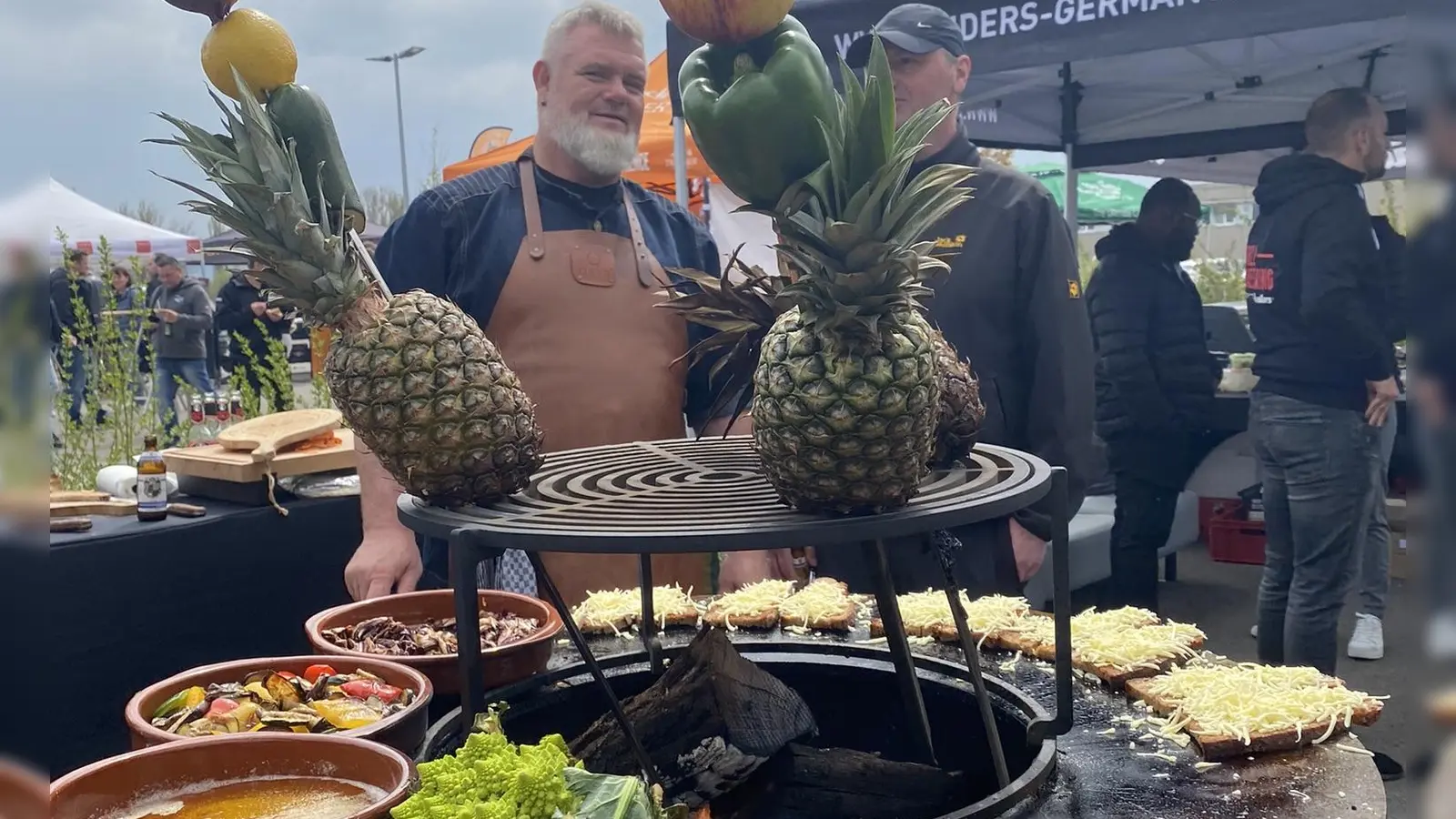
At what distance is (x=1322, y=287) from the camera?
4371mm

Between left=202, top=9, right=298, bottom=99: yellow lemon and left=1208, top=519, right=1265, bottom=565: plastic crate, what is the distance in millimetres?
7206

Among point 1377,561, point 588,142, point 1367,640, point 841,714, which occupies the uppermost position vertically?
point 588,142

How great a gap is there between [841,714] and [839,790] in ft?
1.18

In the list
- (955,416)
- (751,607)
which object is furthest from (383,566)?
(955,416)

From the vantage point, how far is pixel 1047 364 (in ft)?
11.3

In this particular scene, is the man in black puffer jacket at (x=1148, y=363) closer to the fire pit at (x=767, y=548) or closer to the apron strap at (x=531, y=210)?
the apron strap at (x=531, y=210)

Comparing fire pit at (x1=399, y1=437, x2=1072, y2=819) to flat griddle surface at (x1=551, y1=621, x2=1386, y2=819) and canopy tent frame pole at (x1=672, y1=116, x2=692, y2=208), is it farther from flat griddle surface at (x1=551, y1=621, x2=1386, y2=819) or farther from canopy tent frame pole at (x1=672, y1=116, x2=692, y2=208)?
canopy tent frame pole at (x1=672, y1=116, x2=692, y2=208)

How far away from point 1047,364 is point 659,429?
1.27m

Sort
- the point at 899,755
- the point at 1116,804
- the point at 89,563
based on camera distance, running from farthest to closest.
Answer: the point at 89,563 → the point at 899,755 → the point at 1116,804

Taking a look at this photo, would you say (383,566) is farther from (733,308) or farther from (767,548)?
→ (767,548)

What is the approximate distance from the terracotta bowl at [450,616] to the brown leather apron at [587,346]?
3.07ft

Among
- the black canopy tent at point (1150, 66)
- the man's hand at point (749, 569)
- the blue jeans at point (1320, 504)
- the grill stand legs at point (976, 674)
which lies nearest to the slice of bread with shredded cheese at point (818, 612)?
the man's hand at point (749, 569)

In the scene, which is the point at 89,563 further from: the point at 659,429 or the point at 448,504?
the point at 448,504
